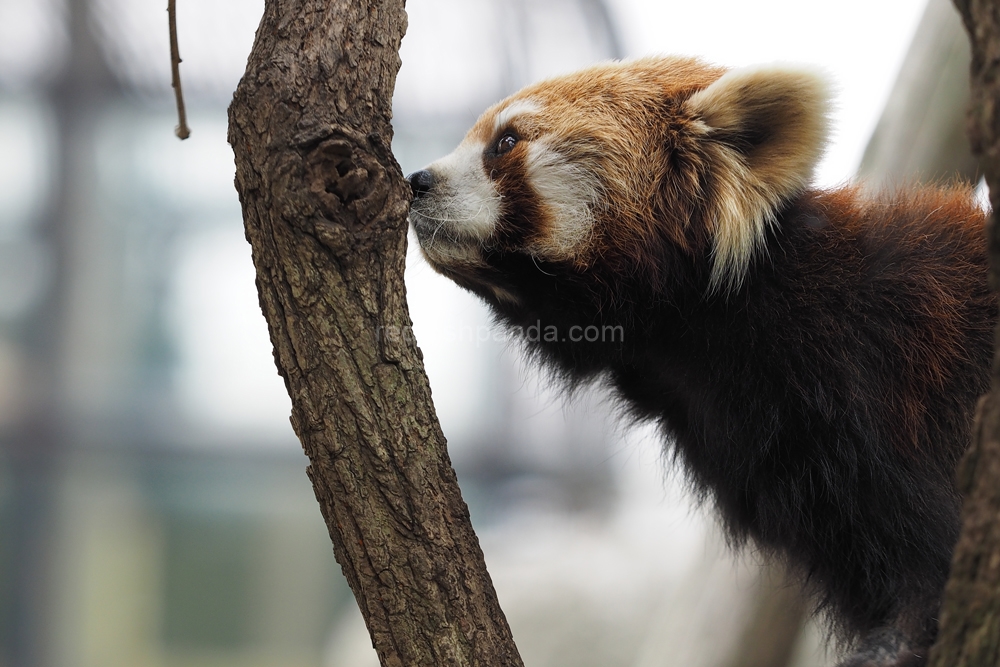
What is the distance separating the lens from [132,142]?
11.4 feet

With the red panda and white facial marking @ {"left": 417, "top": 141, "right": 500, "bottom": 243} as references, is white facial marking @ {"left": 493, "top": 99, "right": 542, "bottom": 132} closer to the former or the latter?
the red panda

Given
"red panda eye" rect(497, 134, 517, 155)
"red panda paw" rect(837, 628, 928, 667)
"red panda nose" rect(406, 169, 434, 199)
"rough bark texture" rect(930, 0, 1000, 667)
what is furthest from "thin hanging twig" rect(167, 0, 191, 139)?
"red panda paw" rect(837, 628, 928, 667)

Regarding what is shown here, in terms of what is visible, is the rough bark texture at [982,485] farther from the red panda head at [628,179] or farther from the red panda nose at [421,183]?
the red panda nose at [421,183]

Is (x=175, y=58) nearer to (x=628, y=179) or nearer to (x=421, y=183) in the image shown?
(x=421, y=183)

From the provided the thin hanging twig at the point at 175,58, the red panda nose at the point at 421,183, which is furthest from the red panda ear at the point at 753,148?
the thin hanging twig at the point at 175,58

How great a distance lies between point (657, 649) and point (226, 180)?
8.54 ft

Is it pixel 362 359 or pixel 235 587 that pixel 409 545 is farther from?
pixel 235 587

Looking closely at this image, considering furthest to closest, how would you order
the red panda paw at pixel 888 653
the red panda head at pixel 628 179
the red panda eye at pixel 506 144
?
the red panda eye at pixel 506 144
the red panda head at pixel 628 179
the red panda paw at pixel 888 653

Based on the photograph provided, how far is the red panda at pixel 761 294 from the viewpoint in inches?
50.8

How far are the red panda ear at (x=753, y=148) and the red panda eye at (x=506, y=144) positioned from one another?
36cm

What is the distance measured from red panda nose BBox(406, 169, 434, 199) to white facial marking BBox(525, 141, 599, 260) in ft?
0.63

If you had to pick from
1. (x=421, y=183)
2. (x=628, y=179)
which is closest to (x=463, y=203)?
(x=421, y=183)

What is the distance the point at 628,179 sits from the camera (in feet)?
4.92

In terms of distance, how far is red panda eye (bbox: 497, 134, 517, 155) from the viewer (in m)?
1.54
